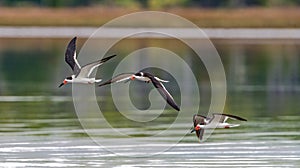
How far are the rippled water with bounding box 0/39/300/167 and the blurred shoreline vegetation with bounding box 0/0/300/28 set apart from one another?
29.9 meters

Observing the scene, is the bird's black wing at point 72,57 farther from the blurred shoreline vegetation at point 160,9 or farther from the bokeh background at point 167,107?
the blurred shoreline vegetation at point 160,9

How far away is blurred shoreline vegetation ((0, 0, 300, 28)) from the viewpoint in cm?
6669

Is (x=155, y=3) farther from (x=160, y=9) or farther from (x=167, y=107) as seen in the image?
(x=167, y=107)

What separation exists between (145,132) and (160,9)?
52.8 meters

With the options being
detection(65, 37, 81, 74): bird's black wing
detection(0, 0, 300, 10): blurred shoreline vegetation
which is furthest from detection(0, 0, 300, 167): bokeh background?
detection(0, 0, 300, 10): blurred shoreline vegetation

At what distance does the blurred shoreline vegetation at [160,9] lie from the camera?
66.7 metres

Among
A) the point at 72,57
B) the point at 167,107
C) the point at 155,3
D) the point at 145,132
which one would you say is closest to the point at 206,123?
the point at 72,57

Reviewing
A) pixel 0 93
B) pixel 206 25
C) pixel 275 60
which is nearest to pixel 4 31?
pixel 206 25

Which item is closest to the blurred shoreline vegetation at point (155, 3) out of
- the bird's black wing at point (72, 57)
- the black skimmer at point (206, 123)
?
the bird's black wing at point (72, 57)

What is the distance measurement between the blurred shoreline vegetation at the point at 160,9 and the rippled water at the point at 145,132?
29855 mm

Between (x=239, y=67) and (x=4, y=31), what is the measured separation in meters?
28.6

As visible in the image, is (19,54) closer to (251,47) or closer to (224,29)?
(251,47)

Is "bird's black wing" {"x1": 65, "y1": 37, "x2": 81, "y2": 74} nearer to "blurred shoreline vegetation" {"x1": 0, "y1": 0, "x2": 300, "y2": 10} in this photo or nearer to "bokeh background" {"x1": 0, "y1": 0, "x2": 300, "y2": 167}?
"bokeh background" {"x1": 0, "y1": 0, "x2": 300, "y2": 167}

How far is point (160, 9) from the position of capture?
7356 centimetres
